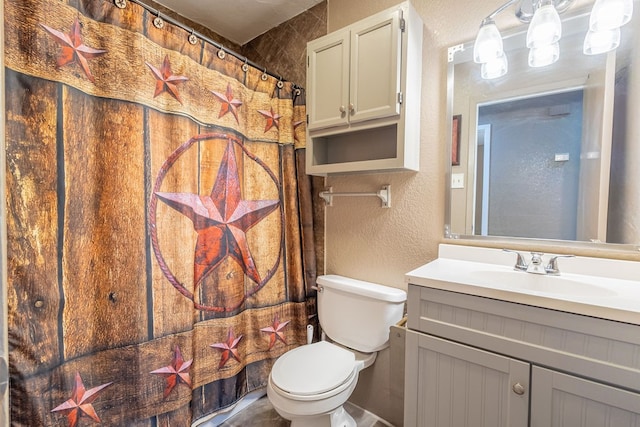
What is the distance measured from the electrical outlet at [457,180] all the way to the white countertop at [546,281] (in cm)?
29

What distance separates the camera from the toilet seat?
1.18 m

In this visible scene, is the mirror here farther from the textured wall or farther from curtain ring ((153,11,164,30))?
curtain ring ((153,11,164,30))

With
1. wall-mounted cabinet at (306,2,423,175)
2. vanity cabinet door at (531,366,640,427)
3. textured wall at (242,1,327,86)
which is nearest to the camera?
vanity cabinet door at (531,366,640,427)

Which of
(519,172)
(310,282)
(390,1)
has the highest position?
(390,1)

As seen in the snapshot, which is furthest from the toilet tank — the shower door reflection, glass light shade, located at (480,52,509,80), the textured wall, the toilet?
the textured wall

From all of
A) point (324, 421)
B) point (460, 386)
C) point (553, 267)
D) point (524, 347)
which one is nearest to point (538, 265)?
point (553, 267)

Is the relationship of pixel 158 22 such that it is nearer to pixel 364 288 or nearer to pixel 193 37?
pixel 193 37

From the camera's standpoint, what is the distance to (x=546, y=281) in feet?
3.51

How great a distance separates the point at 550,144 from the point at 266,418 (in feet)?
6.34

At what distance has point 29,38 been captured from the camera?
0.89 m

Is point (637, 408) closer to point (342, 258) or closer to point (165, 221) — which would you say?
point (342, 258)

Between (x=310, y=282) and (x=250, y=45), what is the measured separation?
1.90 m

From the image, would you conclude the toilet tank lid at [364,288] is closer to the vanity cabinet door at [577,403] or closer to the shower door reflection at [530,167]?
the shower door reflection at [530,167]

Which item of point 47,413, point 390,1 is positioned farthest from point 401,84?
point 47,413
